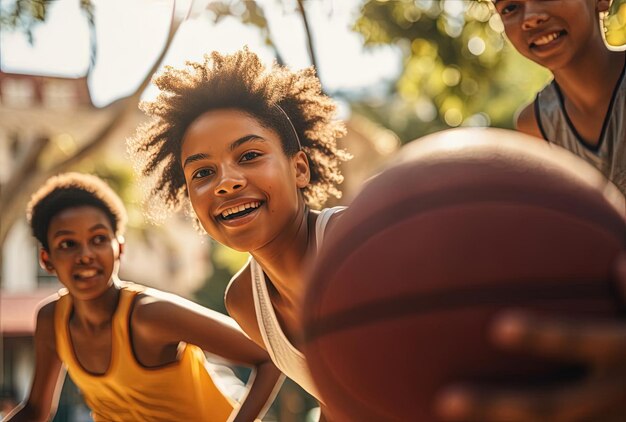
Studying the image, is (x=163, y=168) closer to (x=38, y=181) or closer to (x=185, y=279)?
(x=38, y=181)

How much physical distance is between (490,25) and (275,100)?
5.87 meters

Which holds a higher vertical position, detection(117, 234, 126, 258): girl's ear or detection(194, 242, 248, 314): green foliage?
detection(117, 234, 126, 258): girl's ear

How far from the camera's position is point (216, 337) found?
14.3 feet

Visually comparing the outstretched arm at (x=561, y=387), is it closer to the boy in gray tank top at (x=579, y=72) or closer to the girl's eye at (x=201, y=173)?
the girl's eye at (x=201, y=173)

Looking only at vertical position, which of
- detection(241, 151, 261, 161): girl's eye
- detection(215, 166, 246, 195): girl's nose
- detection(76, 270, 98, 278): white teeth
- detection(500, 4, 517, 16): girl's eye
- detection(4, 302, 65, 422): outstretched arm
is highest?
detection(500, 4, 517, 16): girl's eye

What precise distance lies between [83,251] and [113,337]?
18.8 inches

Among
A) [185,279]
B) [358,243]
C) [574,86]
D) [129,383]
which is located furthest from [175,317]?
[185,279]

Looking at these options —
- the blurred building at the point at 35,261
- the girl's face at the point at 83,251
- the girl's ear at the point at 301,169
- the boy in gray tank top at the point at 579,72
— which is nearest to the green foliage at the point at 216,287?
the blurred building at the point at 35,261

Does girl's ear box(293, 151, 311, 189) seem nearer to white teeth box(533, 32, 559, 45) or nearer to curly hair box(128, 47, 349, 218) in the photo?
curly hair box(128, 47, 349, 218)

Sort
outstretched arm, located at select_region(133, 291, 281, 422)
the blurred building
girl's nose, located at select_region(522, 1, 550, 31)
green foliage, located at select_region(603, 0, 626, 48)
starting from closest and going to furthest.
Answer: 1. girl's nose, located at select_region(522, 1, 550, 31)
2. outstretched arm, located at select_region(133, 291, 281, 422)
3. green foliage, located at select_region(603, 0, 626, 48)
4. the blurred building

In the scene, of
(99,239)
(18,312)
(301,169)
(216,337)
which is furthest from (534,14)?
(18,312)

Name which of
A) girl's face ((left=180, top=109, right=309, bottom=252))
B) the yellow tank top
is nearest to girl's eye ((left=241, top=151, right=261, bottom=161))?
girl's face ((left=180, top=109, right=309, bottom=252))

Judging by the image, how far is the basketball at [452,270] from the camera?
190 cm

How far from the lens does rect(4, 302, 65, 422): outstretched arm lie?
499 cm
